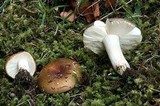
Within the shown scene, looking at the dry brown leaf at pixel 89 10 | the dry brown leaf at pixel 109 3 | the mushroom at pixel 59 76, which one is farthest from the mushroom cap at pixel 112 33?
the dry brown leaf at pixel 109 3

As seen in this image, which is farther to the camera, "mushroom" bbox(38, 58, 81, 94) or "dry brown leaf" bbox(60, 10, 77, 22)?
"dry brown leaf" bbox(60, 10, 77, 22)

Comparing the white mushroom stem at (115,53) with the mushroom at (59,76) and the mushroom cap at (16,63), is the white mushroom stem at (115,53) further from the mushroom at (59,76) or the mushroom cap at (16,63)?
the mushroom cap at (16,63)

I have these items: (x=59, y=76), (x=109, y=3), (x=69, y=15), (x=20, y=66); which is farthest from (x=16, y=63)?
(x=109, y=3)

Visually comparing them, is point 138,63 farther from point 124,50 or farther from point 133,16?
point 133,16

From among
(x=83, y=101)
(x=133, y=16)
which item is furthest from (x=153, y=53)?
(x=83, y=101)

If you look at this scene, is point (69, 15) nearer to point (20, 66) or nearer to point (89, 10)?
point (89, 10)

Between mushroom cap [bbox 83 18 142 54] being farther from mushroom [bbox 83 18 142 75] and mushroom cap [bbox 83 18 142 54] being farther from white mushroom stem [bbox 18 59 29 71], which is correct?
white mushroom stem [bbox 18 59 29 71]

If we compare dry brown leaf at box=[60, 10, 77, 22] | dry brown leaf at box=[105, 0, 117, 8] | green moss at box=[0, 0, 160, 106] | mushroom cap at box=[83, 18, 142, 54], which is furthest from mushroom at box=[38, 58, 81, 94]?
dry brown leaf at box=[105, 0, 117, 8]
